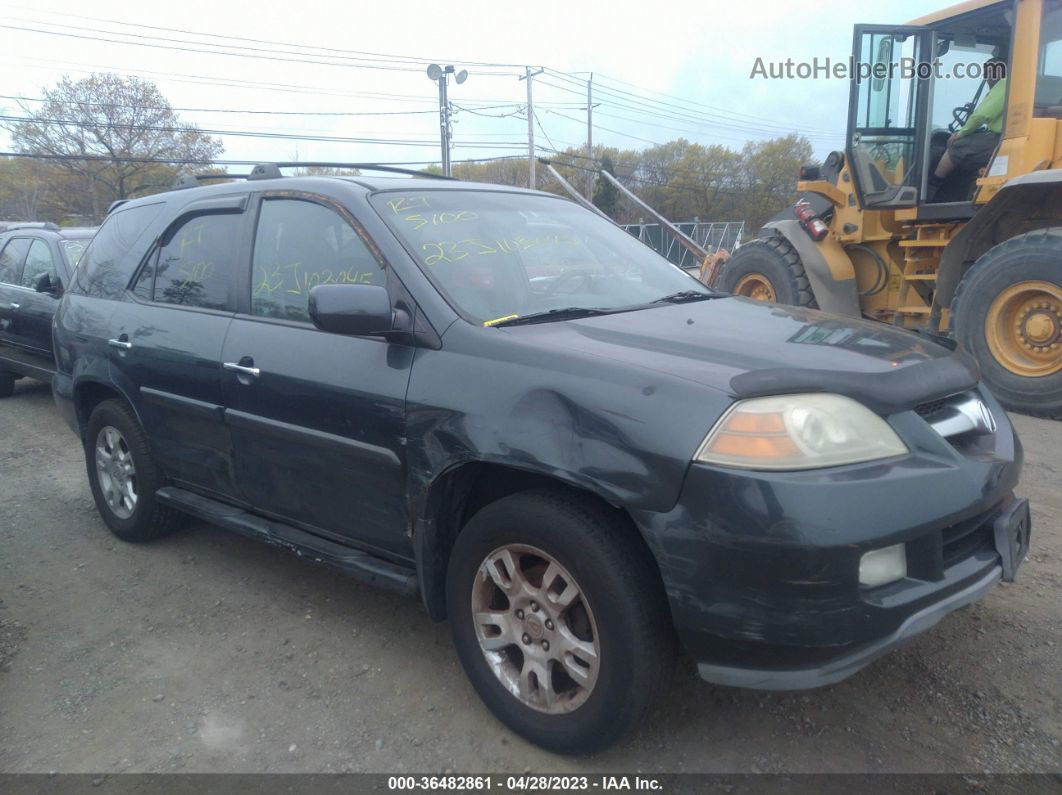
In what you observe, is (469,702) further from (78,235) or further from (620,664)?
(78,235)

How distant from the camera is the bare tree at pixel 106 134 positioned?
32969 millimetres

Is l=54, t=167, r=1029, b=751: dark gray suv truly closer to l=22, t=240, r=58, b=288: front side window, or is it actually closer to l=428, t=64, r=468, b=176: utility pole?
l=22, t=240, r=58, b=288: front side window

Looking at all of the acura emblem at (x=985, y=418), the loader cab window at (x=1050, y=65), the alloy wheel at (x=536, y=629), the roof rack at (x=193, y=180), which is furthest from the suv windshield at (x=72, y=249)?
the loader cab window at (x=1050, y=65)

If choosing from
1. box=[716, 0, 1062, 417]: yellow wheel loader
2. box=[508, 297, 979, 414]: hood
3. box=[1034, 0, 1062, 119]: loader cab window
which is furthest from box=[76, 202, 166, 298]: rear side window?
box=[1034, 0, 1062, 119]: loader cab window

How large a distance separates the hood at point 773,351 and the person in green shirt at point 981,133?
452 cm

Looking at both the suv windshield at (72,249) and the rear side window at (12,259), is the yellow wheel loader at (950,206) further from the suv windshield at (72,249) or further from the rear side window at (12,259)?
the rear side window at (12,259)

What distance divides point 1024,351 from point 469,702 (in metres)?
5.43

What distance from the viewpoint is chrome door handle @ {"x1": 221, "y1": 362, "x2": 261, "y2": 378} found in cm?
327

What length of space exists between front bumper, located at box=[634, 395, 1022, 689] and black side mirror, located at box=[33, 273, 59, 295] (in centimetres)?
657

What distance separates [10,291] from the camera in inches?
304

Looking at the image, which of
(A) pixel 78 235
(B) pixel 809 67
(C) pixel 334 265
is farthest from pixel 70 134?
(C) pixel 334 265

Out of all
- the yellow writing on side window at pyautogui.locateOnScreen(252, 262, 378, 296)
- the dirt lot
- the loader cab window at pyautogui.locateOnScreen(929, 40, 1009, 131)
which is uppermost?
the loader cab window at pyautogui.locateOnScreen(929, 40, 1009, 131)

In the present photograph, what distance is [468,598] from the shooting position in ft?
8.77

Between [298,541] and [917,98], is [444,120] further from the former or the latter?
[298,541]
